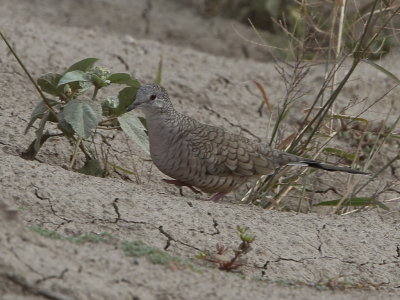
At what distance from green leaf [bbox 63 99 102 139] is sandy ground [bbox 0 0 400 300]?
0.25 m

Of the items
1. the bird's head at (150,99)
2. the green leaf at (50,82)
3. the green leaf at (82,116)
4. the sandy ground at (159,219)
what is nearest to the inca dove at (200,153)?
the bird's head at (150,99)

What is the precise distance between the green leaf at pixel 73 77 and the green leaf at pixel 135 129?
0.31 meters

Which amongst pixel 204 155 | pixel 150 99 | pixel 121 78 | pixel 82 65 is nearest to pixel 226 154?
pixel 204 155

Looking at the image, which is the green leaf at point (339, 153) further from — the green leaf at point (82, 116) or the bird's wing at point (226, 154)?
the green leaf at point (82, 116)

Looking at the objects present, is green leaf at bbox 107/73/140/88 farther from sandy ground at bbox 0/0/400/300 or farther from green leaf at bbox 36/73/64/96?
sandy ground at bbox 0/0/400/300

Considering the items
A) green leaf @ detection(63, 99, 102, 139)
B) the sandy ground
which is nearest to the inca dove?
the sandy ground

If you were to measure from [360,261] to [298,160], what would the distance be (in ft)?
3.08

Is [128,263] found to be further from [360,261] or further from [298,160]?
[298,160]

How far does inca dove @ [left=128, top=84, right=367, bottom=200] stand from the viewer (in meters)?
5.07

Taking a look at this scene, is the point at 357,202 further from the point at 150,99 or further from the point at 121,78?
the point at 121,78

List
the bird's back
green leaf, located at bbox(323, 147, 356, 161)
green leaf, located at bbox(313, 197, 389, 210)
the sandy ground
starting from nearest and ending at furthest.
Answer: the sandy ground
the bird's back
green leaf, located at bbox(313, 197, 389, 210)
green leaf, located at bbox(323, 147, 356, 161)

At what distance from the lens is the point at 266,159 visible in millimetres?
5309

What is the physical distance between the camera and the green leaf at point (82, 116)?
4777mm

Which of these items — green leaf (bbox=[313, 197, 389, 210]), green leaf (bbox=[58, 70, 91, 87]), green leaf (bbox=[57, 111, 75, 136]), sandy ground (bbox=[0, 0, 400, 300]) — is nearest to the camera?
sandy ground (bbox=[0, 0, 400, 300])
